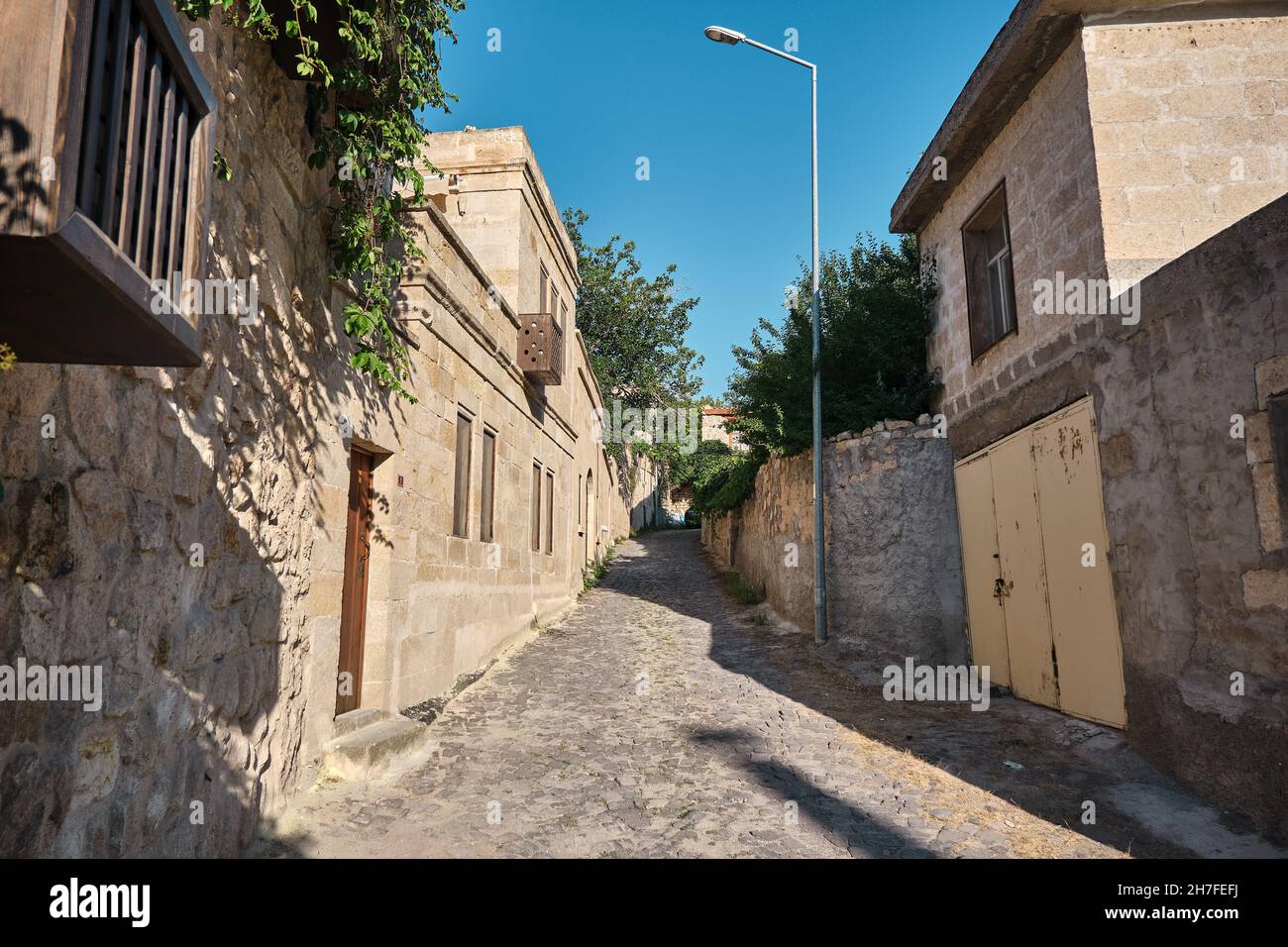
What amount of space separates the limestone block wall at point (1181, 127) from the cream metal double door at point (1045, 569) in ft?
4.94

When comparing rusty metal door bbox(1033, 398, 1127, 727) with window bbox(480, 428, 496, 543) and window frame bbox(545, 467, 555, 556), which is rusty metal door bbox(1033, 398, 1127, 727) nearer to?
window bbox(480, 428, 496, 543)

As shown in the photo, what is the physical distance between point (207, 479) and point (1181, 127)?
286 inches

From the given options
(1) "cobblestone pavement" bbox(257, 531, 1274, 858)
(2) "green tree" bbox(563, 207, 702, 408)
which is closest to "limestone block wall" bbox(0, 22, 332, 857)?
(1) "cobblestone pavement" bbox(257, 531, 1274, 858)

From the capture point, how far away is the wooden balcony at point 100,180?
1.31m

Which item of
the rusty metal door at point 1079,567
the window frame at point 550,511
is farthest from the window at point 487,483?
the rusty metal door at point 1079,567

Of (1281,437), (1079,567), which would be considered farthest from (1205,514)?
(1079,567)

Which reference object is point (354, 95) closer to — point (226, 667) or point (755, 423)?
point (226, 667)

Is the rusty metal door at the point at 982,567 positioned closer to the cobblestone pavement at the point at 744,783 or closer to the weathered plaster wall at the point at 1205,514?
the cobblestone pavement at the point at 744,783

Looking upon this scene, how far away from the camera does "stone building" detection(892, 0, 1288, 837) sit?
165 inches

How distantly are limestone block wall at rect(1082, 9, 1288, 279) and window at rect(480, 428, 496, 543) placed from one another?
6425 millimetres

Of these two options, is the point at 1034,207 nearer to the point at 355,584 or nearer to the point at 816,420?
the point at 816,420

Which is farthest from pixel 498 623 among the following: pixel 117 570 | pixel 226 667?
pixel 117 570
